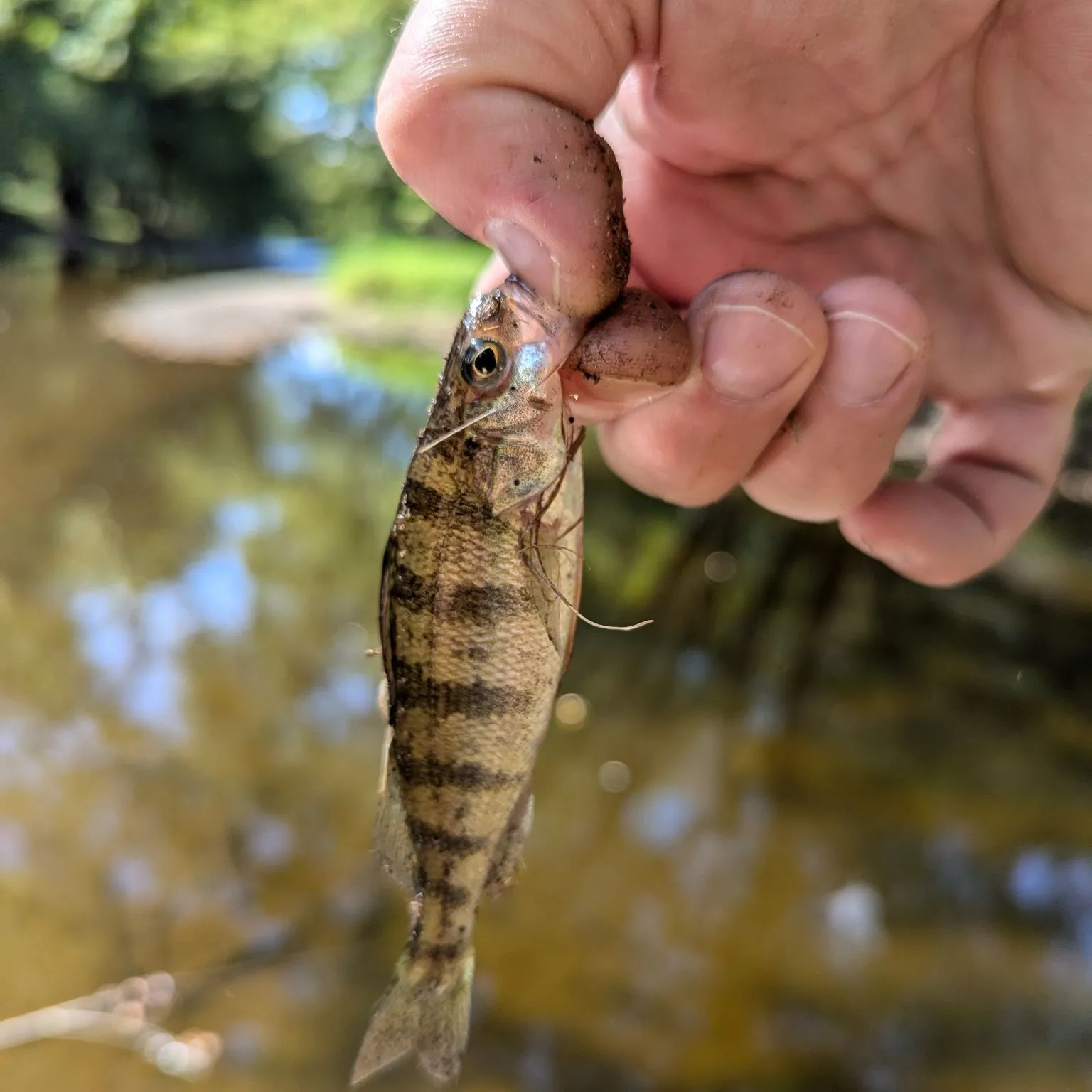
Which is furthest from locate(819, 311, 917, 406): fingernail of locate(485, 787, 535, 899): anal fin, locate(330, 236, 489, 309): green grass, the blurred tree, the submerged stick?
the blurred tree

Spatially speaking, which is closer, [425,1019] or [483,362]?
[483,362]

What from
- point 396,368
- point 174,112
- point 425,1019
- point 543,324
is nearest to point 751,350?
point 543,324

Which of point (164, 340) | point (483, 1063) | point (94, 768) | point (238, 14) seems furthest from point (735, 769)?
point (238, 14)

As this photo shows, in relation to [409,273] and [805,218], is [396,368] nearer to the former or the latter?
[409,273]

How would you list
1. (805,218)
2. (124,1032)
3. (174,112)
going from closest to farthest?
(805,218)
(124,1032)
(174,112)

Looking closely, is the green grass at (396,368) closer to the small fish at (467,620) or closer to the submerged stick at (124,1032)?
the submerged stick at (124,1032)

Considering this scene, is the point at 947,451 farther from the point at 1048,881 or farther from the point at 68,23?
the point at 68,23
